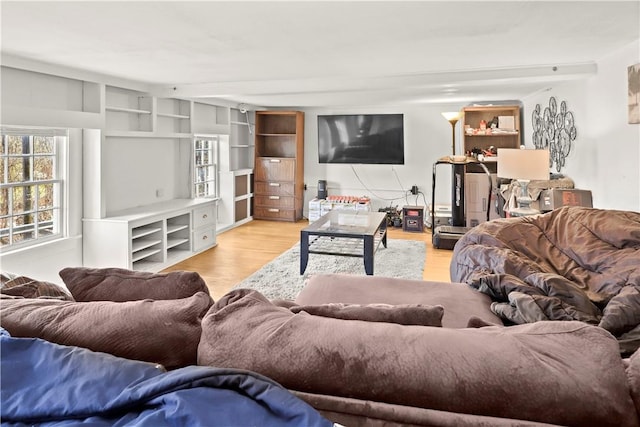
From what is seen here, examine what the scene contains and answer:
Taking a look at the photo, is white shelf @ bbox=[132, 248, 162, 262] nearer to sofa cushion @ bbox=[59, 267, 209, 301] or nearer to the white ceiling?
the white ceiling

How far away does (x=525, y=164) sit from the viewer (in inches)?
177

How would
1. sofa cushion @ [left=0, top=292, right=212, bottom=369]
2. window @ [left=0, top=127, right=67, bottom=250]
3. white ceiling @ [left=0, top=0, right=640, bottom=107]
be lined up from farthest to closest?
window @ [left=0, top=127, right=67, bottom=250] → white ceiling @ [left=0, top=0, right=640, bottom=107] → sofa cushion @ [left=0, top=292, right=212, bottom=369]

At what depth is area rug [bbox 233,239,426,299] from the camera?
4117 mm

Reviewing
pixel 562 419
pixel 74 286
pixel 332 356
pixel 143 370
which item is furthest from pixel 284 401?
pixel 74 286

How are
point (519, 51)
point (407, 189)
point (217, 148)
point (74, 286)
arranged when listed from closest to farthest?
point (74, 286)
point (519, 51)
point (217, 148)
point (407, 189)

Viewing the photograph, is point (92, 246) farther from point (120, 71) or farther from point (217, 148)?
point (217, 148)

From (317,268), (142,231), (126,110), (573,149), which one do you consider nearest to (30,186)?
(142,231)

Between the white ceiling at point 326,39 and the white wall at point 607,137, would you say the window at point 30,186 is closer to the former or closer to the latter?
the white ceiling at point 326,39

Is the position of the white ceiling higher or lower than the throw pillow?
higher

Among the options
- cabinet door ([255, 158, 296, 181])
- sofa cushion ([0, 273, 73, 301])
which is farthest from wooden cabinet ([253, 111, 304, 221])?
sofa cushion ([0, 273, 73, 301])

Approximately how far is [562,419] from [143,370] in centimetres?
89

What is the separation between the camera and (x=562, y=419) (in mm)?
905

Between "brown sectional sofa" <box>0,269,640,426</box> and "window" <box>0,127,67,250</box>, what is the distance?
3293mm

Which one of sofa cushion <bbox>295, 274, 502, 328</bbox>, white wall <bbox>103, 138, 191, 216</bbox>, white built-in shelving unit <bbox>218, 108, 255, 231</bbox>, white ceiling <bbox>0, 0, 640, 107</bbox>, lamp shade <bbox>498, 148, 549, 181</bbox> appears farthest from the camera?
white built-in shelving unit <bbox>218, 108, 255, 231</bbox>
